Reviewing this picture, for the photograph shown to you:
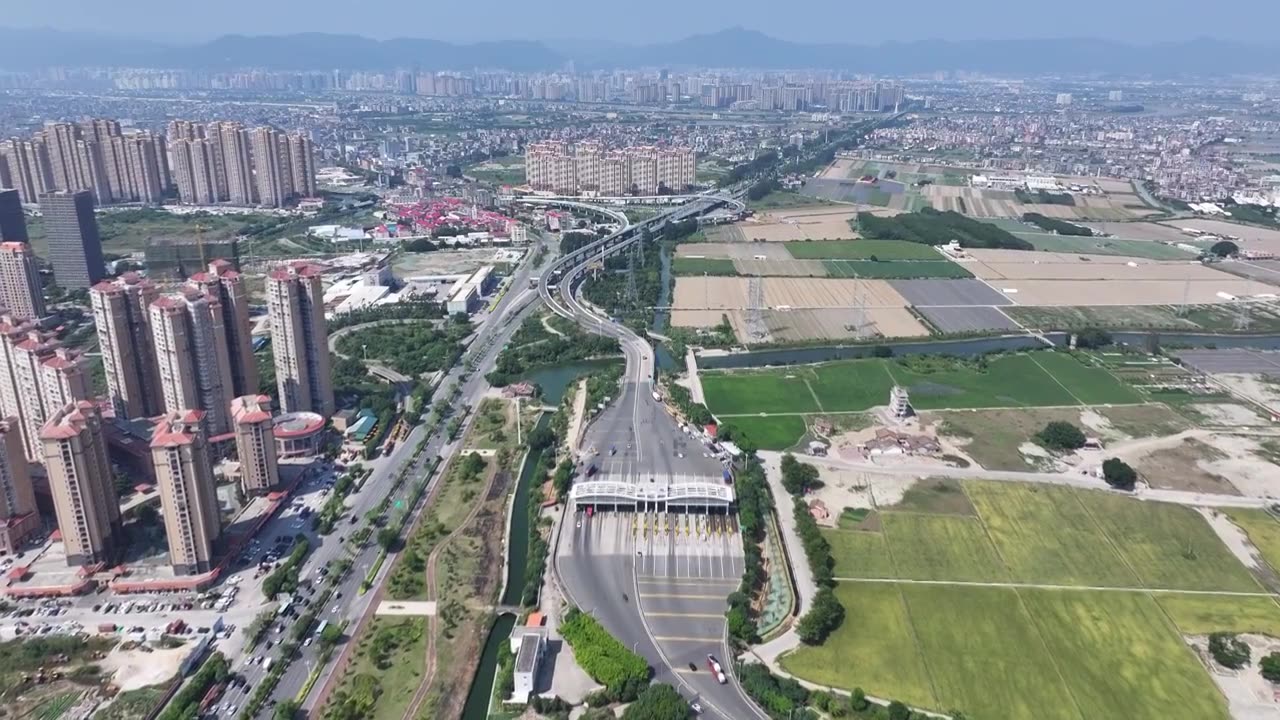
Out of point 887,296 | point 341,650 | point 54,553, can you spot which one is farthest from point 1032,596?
point 887,296

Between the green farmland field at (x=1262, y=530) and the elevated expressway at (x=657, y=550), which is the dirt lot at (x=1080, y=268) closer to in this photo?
the green farmland field at (x=1262, y=530)

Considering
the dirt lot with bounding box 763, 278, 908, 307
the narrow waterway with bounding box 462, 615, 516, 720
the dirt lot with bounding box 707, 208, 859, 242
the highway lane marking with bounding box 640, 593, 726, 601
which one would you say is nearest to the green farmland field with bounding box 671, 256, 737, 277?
the dirt lot with bounding box 763, 278, 908, 307

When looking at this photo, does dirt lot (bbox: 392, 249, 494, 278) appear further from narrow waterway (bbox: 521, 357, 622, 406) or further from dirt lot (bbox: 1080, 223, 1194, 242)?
dirt lot (bbox: 1080, 223, 1194, 242)

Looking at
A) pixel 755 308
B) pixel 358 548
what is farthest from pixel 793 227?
pixel 358 548

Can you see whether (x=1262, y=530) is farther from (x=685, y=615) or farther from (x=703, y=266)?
(x=703, y=266)

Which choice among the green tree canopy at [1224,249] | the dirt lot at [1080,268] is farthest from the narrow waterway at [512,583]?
the green tree canopy at [1224,249]

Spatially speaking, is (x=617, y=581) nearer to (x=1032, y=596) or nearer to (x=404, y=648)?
(x=404, y=648)
